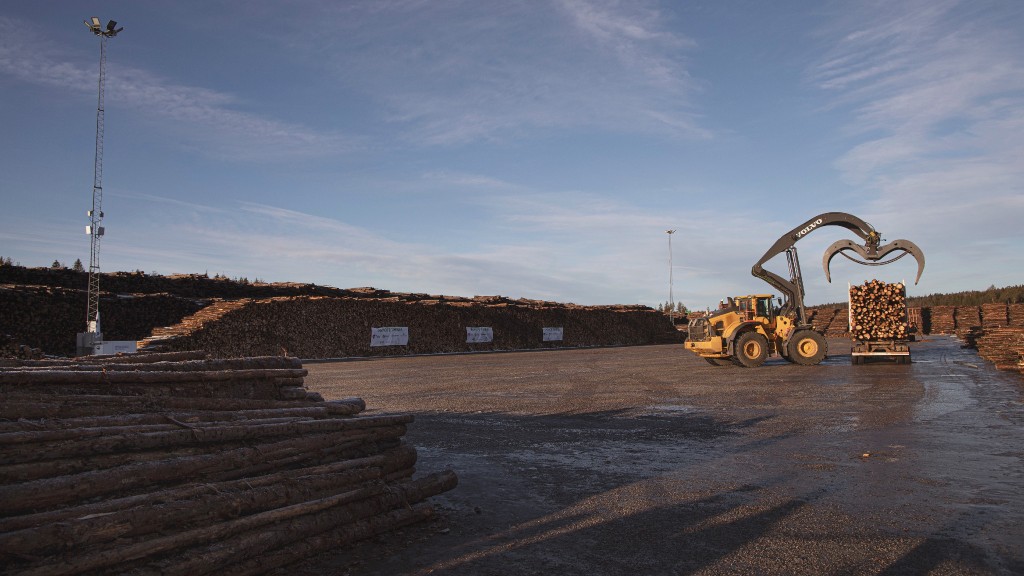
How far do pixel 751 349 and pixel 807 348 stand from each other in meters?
1.80

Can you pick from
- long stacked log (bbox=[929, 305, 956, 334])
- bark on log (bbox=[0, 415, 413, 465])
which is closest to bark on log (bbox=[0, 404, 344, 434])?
bark on log (bbox=[0, 415, 413, 465])

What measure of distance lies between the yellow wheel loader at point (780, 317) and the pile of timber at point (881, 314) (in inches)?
34.8

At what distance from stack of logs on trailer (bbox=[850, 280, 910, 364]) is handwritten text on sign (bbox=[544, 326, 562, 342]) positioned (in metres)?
25.1

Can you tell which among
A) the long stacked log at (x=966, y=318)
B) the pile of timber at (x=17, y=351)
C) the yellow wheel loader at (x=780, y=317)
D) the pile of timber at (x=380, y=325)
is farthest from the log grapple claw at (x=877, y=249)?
the long stacked log at (x=966, y=318)

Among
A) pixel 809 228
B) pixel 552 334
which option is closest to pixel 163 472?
pixel 809 228

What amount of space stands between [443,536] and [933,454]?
593 cm

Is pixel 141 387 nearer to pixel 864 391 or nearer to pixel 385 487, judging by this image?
pixel 385 487

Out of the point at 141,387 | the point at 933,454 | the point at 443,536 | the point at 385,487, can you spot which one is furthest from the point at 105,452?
the point at 933,454

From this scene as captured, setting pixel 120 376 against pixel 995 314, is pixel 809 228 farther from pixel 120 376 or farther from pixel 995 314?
pixel 995 314

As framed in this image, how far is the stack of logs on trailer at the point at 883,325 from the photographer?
20078 millimetres

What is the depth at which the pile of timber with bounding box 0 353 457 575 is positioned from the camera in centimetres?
365

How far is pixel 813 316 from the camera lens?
51.5 metres

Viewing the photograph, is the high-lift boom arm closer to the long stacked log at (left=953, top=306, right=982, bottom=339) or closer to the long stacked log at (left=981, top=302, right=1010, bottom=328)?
the long stacked log at (left=981, top=302, right=1010, bottom=328)

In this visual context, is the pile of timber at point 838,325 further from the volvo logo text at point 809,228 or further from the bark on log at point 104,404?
the bark on log at point 104,404
